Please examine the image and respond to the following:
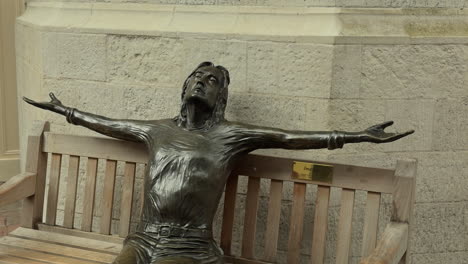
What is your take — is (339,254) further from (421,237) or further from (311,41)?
(311,41)

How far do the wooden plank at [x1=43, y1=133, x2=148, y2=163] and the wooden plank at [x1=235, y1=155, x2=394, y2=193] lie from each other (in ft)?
1.92

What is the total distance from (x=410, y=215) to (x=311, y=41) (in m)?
1.03

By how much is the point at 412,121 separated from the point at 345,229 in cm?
80

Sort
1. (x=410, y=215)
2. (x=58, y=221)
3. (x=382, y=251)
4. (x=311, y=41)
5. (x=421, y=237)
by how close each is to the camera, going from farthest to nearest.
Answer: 1. (x=58, y=221)
2. (x=421, y=237)
3. (x=311, y=41)
4. (x=410, y=215)
5. (x=382, y=251)

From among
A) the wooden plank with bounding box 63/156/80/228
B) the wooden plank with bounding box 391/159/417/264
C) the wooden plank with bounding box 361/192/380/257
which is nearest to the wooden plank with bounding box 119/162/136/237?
the wooden plank with bounding box 63/156/80/228

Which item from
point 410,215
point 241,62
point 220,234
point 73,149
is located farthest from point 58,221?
point 410,215

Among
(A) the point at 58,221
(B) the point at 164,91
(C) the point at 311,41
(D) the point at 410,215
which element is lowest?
(A) the point at 58,221

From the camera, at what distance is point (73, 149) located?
14.4 feet

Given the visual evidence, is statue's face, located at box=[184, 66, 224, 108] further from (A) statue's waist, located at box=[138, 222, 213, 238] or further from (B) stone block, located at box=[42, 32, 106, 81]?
(B) stone block, located at box=[42, 32, 106, 81]

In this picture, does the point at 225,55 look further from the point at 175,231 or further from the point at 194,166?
the point at 175,231

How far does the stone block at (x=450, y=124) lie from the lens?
4.26 m

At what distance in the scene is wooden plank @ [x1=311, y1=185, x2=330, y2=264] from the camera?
3.83 meters

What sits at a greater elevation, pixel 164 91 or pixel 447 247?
pixel 164 91

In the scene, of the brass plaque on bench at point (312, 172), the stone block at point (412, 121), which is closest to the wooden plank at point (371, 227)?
the brass plaque on bench at point (312, 172)
